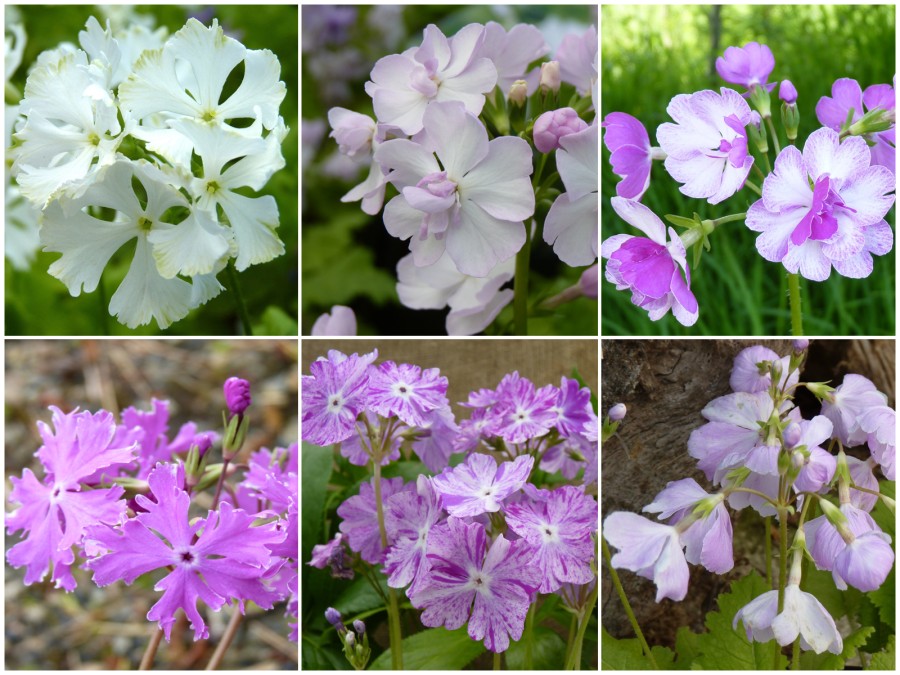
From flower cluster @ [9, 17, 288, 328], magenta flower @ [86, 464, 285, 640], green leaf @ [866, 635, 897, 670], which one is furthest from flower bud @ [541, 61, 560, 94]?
green leaf @ [866, 635, 897, 670]

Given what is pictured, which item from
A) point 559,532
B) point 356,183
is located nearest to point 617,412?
point 559,532

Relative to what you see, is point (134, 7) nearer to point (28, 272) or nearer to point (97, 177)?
point (28, 272)

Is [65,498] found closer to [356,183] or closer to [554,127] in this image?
[554,127]

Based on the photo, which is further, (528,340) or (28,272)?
(28,272)

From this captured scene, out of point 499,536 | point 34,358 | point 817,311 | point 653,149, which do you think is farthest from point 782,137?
point 34,358

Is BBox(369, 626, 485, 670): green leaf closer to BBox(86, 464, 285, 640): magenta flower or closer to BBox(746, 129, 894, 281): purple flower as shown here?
BBox(86, 464, 285, 640): magenta flower

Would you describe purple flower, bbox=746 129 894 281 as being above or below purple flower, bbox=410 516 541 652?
above
